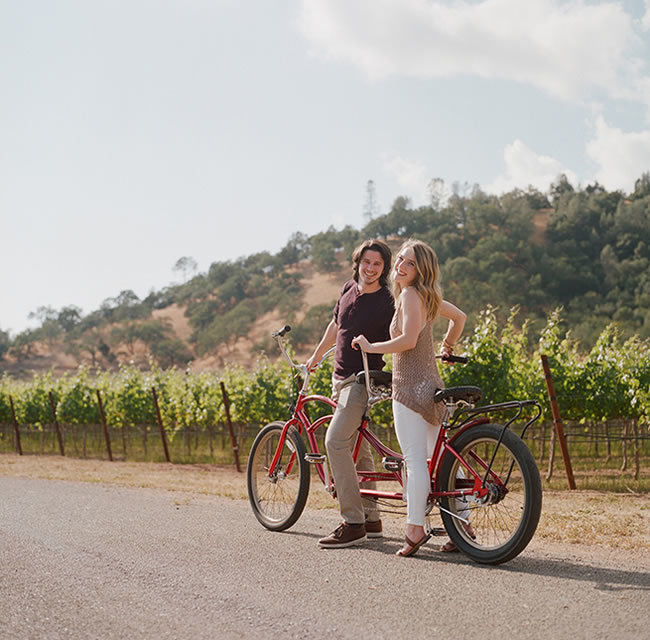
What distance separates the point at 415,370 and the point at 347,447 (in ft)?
2.44

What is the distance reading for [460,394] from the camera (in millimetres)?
4469

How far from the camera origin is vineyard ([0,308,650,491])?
15.2 meters

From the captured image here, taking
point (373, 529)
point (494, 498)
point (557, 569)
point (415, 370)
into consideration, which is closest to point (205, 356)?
point (373, 529)

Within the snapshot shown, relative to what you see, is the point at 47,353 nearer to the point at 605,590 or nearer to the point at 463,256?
the point at 463,256

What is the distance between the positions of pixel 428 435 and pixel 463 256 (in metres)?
80.5

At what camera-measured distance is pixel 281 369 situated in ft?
66.0

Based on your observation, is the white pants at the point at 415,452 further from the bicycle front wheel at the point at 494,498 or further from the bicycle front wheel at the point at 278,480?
the bicycle front wheel at the point at 278,480

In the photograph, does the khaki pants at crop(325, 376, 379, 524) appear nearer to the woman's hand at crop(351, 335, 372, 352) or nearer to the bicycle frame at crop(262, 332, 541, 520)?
the bicycle frame at crop(262, 332, 541, 520)

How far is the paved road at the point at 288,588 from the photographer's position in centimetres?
326

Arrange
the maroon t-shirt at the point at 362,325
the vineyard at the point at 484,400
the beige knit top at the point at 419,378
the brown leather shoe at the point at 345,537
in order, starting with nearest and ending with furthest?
the beige knit top at the point at 419,378
the brown leather shoe at the point at 345,537
the maroon t-shirt at the point at 362,325
the vineyard at the point at 484,400

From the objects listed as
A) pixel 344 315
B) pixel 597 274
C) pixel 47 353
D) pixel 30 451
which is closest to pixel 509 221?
pixel 597 274

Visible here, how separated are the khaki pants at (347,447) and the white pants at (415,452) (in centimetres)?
46

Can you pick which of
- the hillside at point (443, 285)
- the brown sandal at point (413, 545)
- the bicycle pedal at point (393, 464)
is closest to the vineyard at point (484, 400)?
the bicycle pedal at point (393, 464)

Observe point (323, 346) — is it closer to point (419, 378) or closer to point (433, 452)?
point (419, 378)
